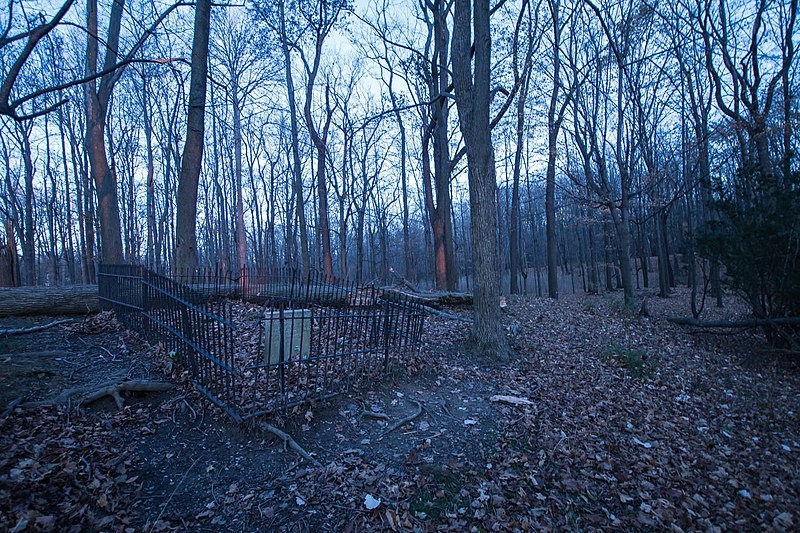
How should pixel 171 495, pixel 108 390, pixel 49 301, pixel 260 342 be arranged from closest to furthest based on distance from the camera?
1. pixel 171 495
2. pixel 260 342
3. pixel 108 390
4. pixel 49 301

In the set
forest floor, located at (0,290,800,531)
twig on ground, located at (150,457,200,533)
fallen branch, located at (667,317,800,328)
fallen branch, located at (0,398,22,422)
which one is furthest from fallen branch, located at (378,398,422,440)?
fallen branch, located at (667,317,800,328)

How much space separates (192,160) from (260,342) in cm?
671

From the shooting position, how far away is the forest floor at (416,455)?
2.88 m

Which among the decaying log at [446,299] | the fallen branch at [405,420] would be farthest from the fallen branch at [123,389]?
the decaying log at [446,299]

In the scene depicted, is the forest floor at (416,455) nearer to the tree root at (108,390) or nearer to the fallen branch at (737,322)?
the tree root at (108,390)

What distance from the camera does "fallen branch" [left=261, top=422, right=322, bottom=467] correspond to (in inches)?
137

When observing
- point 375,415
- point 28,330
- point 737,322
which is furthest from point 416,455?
point 737,322

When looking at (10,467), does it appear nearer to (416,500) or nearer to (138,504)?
(138,504)

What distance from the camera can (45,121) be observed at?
76.2 feet

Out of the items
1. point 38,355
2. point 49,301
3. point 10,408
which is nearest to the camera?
point 10,408

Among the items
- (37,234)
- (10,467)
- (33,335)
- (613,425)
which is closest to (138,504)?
(10,467)

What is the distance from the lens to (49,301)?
7730 millimetres

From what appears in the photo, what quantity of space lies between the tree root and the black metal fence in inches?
15.2

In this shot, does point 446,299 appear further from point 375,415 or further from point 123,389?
point 123,389
